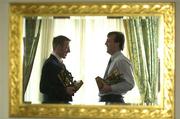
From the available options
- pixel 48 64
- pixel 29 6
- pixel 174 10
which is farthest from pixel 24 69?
pixel 174 10

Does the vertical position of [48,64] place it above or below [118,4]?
below

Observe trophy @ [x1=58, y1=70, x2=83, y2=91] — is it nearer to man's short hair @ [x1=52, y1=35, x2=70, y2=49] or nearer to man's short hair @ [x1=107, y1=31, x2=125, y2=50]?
man's short hair @ [x1=52, y1=35, x2=70, y2=49]

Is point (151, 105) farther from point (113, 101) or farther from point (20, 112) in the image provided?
point (20, 112)

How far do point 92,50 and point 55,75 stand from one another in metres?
0.36

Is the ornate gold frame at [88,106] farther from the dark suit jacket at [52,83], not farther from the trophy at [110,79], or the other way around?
the trophy at [110,79]

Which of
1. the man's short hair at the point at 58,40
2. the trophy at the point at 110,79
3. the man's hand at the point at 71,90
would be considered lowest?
the man's hand at the point at 71,90

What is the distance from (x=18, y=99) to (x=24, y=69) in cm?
25

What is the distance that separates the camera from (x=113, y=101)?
8.45ft

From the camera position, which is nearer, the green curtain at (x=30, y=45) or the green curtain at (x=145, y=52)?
the green curtain at (x=145, y=52)

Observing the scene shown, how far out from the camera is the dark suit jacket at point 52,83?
8.59ft

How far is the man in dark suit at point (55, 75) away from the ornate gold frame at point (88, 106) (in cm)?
7

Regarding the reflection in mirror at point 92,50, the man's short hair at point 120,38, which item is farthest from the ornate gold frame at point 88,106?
the man's short hair at point 120,38

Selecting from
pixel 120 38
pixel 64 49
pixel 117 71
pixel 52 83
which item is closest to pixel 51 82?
pixel 52 83

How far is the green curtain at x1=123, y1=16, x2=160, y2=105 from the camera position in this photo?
254 cm
